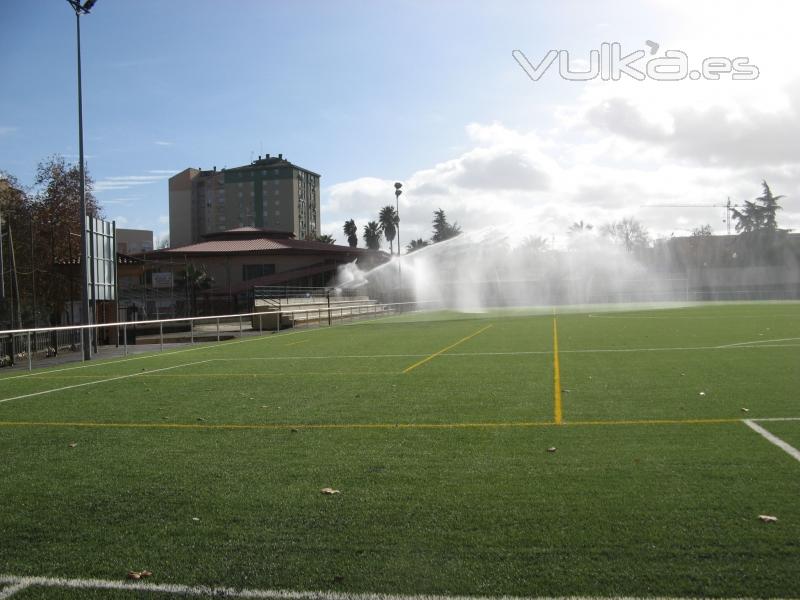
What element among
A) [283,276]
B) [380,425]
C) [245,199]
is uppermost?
[245,199]

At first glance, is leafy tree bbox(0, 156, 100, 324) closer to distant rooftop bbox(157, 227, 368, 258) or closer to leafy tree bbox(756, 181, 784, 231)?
distant rooftop bbox(157, 227, 368, 258)

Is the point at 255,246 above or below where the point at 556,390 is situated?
above

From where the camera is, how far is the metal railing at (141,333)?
61.5 feet

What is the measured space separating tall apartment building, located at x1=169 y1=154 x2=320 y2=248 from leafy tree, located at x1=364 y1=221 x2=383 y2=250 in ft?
39.1

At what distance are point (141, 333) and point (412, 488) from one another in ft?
103

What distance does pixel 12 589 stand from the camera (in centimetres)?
391

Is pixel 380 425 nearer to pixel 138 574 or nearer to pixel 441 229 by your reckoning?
pixel 138 574

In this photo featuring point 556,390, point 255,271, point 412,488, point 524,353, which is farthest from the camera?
point 255,271

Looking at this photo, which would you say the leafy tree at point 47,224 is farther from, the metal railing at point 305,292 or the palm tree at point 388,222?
the palm tree at point 388,222

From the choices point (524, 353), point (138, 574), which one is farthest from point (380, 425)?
point (524, 353)

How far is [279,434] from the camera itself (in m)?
7.88

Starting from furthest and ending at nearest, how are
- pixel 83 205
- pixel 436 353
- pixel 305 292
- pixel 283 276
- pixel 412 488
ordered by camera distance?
1. pixel 283 276
2. pixel 305 292
3. pixel 83 205
4. pixel 436 353
5. pixel 412 488

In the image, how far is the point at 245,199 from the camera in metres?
139

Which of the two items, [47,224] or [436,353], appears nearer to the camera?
[436,353]
